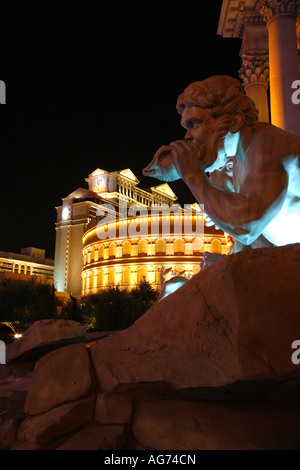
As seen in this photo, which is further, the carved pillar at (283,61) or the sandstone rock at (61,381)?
the carved pillar at (283,61)

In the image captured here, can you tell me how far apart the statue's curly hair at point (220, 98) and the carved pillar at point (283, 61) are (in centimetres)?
891

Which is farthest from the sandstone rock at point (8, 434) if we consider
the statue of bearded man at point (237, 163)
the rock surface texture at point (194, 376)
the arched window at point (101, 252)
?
the arched window at point (101, 252)

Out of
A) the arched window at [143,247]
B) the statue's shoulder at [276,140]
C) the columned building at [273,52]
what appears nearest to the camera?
the statue's shoulder at [276,140]

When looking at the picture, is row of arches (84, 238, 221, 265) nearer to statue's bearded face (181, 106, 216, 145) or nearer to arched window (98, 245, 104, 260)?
arched window (98, 245, 104, 260)

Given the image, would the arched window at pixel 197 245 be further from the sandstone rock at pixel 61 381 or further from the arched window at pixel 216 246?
the sandstone rock at pixel 61 381

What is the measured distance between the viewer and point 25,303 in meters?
30.1

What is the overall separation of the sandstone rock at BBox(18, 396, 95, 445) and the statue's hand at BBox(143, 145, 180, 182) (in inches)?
75.1

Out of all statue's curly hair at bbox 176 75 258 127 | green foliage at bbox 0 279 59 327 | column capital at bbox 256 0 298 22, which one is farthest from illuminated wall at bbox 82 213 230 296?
statue's curly hair at bbox 176 75 258 127

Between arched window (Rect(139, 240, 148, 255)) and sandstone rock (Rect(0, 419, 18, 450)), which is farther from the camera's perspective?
arched window (Rect(139, 240, 148, 255))

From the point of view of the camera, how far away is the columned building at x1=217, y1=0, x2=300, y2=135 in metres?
11.6

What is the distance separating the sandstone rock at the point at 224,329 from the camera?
2240 mm

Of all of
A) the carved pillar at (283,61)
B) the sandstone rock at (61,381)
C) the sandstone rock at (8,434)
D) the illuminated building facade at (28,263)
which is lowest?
the sandstone rock at (8,434)

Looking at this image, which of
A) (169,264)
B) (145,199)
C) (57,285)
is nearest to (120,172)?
(145,199)
